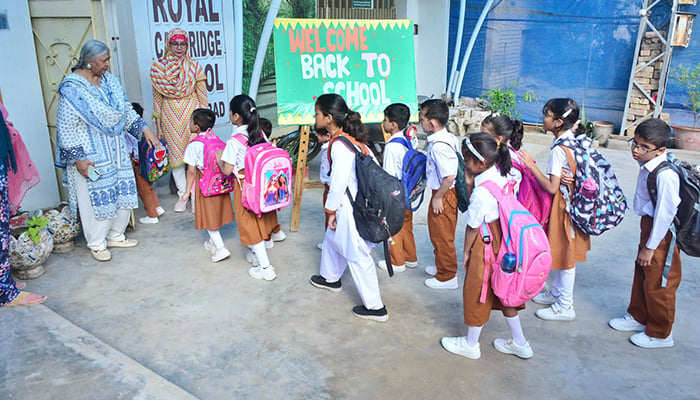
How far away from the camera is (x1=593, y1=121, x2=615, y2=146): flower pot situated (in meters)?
8.65

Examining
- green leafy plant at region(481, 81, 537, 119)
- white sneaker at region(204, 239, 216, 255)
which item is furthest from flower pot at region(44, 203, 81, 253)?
green leafy plant at region(481, 81, 537, 119)

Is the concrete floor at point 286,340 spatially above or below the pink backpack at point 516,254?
below

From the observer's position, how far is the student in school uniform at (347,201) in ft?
11.2

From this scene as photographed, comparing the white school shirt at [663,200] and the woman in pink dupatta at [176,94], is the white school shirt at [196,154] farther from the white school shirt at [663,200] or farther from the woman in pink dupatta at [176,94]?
the white school shirt at [663,200]

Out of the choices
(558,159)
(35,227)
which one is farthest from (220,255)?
(558,159)

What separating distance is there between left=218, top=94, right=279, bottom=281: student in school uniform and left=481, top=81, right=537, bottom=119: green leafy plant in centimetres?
596

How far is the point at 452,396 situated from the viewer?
290cm

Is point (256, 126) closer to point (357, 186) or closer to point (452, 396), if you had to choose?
point (357, 186)

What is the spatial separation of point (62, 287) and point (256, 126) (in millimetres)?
1803

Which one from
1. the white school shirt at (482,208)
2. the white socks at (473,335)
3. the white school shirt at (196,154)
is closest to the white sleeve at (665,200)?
the white school shirt at (482,208)

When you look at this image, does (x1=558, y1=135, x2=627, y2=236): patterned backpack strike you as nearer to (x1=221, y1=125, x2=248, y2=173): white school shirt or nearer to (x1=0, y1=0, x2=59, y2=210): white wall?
(x1=221, y1=125, x2=248, y2=173): white school shirt

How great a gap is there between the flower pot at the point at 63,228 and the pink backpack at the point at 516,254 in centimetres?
332

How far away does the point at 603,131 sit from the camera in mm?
8656

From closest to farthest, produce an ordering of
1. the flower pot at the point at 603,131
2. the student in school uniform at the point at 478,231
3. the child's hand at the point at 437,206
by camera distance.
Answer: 1. the student in school uniform at the point at 478,231
2. the child's hand at the point at 437,206
3. the flower pot at the point at 603,131
